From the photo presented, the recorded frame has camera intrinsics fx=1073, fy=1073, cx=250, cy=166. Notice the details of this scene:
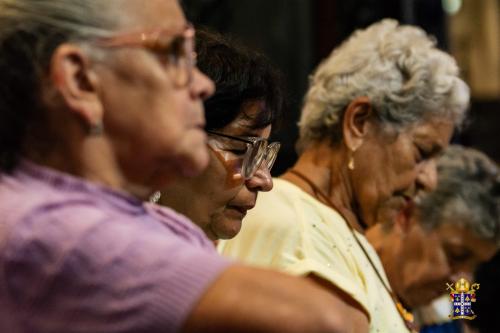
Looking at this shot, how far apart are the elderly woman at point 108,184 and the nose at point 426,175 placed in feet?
5.09

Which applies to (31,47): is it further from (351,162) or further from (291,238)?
(351,162)

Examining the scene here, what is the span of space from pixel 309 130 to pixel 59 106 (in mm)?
1558

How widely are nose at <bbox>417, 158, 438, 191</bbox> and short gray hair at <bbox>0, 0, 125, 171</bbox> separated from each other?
172cm

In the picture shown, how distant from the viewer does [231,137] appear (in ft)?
6.58

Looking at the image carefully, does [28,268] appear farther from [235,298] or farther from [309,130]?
[309,130]

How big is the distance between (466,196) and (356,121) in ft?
2.68

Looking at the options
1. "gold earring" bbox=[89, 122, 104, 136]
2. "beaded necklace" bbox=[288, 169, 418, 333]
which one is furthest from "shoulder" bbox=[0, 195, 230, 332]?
"beaded necklace" bbox=[288, 169, 418, 333]

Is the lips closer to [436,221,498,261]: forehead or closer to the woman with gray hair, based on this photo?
the woman with gray hair

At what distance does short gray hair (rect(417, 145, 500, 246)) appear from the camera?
3.42 m

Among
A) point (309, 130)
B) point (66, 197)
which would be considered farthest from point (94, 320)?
point (309, 130)

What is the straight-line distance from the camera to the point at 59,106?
51.3 inches

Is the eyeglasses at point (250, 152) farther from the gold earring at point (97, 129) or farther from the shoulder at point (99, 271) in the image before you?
the shoulder at point (99, 271)

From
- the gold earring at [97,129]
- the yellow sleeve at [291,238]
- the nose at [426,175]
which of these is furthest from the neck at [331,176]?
the gold earring at [97,129]

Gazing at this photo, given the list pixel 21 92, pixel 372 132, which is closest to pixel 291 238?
pixel 372 132
